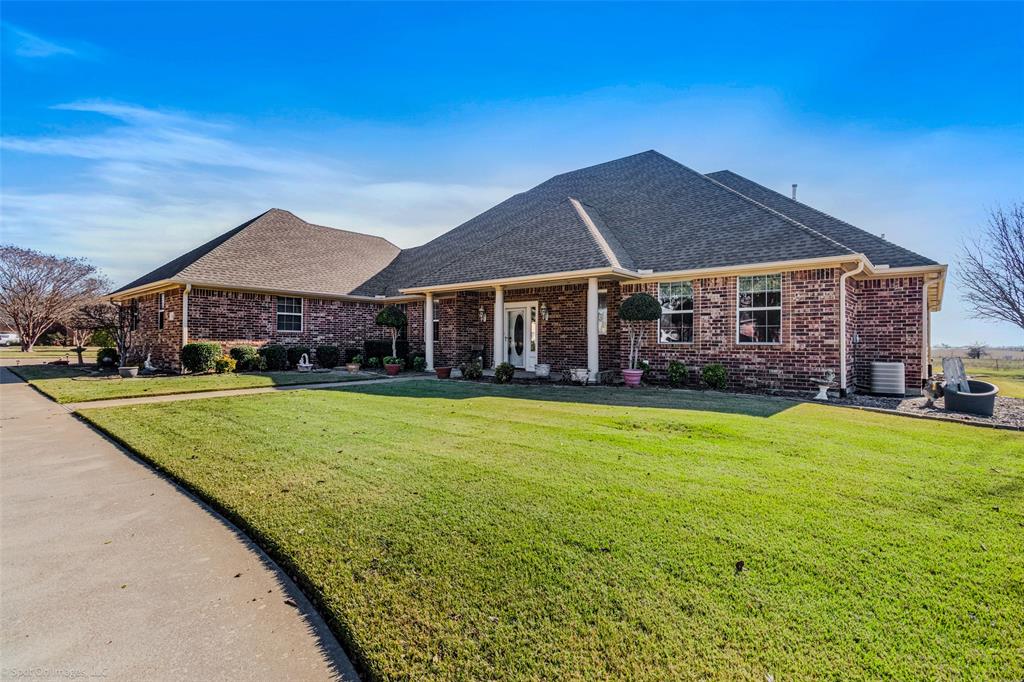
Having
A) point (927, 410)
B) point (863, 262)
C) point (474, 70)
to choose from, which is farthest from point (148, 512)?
point (863, 262)

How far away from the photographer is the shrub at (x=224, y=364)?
15.7 metres

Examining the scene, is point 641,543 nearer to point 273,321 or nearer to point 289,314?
point 273,321

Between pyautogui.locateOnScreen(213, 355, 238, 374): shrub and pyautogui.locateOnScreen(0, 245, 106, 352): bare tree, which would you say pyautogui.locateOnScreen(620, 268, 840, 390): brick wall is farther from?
pyautogui.locateOnScreen(0, 245, 106, 352): bare tree

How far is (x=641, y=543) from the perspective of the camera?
3205 mm

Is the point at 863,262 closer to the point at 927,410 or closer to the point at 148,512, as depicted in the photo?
the point at 927,410

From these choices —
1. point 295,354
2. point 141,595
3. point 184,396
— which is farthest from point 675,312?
point 295,354

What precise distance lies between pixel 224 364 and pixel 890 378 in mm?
20073

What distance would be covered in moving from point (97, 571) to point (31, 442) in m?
5.47

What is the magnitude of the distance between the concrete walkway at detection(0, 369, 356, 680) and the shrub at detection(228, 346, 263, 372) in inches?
491

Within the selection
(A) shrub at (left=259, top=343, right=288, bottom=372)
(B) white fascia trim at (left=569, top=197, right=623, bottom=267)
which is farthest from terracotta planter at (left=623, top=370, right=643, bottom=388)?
(A) shrub at (left=259, top=343, right=288, bottom=372)


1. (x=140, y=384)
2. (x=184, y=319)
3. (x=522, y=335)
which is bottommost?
(x=140, y=384)

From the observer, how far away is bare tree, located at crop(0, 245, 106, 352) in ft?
102

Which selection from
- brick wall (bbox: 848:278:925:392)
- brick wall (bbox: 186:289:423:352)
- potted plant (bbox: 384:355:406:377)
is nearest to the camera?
brick wall (bbox: 848:278:925:392)

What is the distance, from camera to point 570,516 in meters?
3.63
